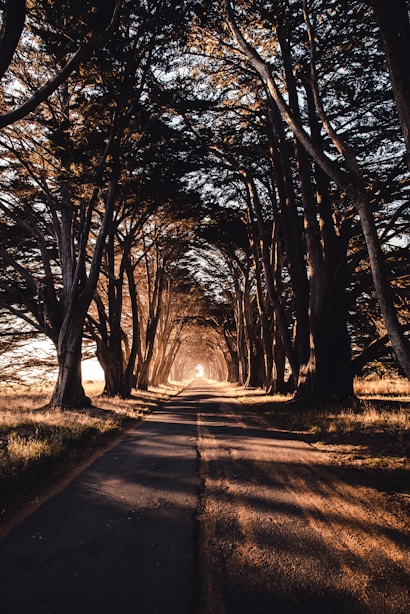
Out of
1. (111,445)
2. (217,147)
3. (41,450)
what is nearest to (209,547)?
(41,450)

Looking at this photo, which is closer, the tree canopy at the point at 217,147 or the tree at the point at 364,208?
the tree at the point at 364,208

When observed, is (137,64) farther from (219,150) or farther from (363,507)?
(363,507)

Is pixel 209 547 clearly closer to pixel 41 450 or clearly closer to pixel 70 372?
pixel 41 450

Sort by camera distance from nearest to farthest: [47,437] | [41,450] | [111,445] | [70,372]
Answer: [41,450]
[47,437]
[111,445]
[70,372]

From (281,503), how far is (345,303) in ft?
29.3

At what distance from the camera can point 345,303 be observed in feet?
37.2

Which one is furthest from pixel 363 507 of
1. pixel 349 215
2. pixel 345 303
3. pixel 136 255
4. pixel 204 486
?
pixel 136 255

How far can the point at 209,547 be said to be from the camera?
2713mm

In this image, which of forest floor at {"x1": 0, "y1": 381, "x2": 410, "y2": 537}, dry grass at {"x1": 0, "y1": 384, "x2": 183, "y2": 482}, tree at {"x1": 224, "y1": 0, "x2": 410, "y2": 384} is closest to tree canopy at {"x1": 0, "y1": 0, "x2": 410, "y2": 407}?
tree at {"x1": 224, "y1": 0, "x2": 410, "y2": 384}

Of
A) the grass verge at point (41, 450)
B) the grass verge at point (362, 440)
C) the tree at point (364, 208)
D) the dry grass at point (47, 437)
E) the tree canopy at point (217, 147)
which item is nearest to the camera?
the grass verge at point (41, 450)

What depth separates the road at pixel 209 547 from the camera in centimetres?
211

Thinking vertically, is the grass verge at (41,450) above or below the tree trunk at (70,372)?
below

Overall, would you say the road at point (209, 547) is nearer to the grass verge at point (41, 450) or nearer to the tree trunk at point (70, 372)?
the grass verge at point (41, 450)

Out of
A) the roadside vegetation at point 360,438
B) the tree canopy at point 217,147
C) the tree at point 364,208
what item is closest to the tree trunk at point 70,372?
the tree canopy at point 217,147
